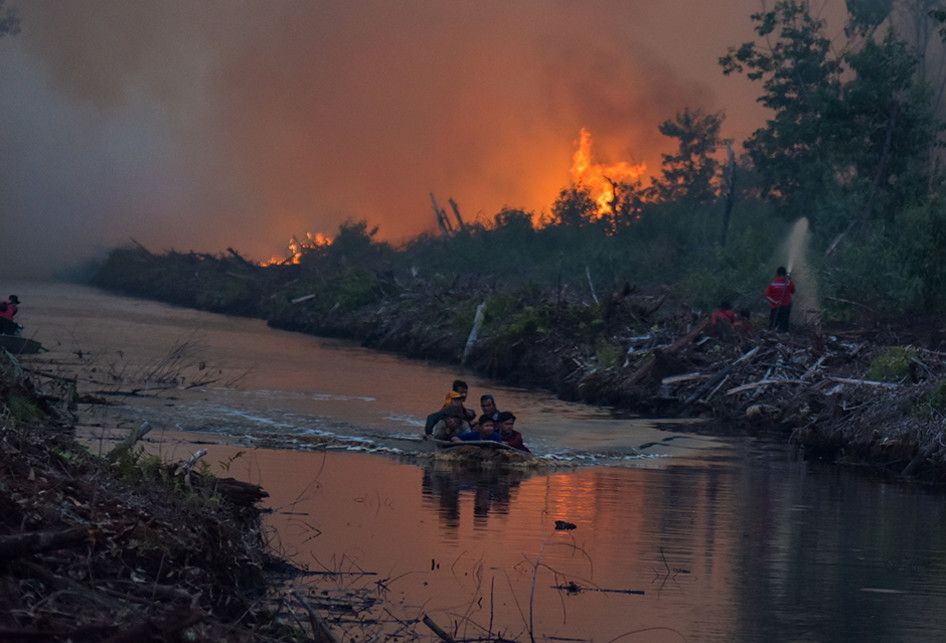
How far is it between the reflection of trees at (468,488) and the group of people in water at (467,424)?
0.50m

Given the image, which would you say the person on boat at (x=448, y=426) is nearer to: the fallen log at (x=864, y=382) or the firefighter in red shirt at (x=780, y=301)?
the fallen log at (x=864, y=382)

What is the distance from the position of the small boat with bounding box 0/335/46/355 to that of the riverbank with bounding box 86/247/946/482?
1168 cm

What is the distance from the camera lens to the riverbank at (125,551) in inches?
319

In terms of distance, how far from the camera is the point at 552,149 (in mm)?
78562

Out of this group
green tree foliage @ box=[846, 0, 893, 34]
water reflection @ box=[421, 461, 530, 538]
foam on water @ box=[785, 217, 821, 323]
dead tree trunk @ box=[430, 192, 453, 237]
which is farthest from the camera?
dead tree trunk @ box=[430, 192, 453, 237]

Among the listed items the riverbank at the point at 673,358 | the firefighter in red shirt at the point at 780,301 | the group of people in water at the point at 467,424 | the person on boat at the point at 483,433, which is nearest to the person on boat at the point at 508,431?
the group of people in water at the point at 467,424

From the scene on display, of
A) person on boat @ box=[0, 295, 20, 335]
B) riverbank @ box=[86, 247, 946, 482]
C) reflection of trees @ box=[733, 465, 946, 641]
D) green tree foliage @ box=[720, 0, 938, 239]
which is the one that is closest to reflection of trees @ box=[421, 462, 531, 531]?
reflection of trees @ box=[733, 465, 946, 641]

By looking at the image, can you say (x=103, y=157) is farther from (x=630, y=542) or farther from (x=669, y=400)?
(x=630, y=542)

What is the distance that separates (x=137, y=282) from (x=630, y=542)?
203 ft

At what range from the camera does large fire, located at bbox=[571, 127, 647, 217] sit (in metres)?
66.6

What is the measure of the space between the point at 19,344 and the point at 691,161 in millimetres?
41431

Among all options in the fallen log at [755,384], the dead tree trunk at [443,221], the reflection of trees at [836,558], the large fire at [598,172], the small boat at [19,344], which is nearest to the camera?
the reflection of trees at [836,558]

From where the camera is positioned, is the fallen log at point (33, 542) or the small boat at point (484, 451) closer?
the fallen log at point (33, 542)

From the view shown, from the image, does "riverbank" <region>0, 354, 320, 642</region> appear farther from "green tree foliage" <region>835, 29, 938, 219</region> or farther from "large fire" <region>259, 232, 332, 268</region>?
"large fire" <region>259, 232, 332, 268</region>
